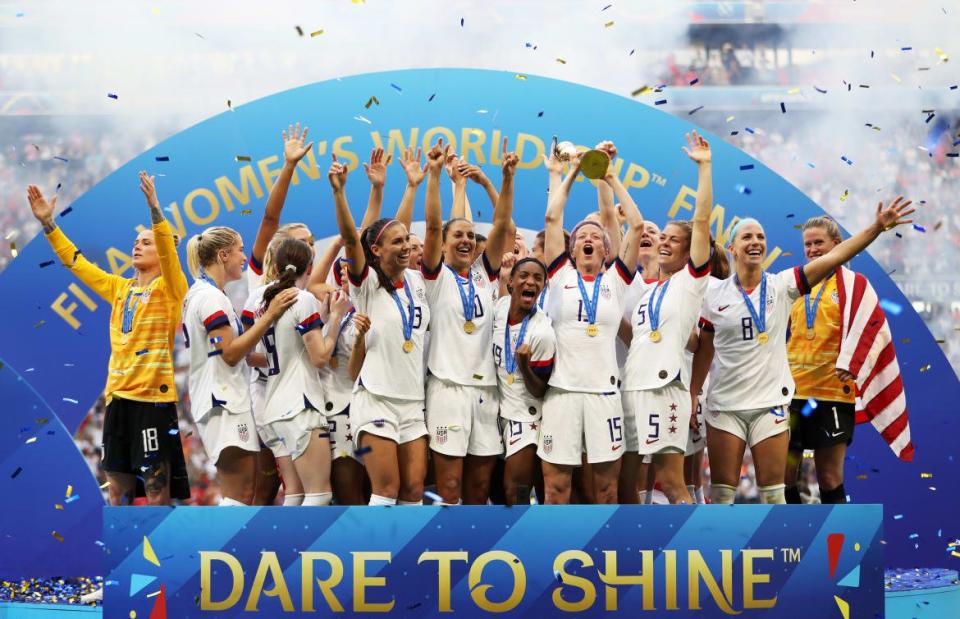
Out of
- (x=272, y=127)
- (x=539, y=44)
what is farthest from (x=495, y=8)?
(x=272, y=127)

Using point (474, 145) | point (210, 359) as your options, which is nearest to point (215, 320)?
point (210, 359)

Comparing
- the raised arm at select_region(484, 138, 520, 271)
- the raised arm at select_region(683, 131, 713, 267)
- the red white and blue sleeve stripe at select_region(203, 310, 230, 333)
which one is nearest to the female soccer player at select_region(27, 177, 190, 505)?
the red white and blue sleeve stripe at select_region(203, 310, 230, 333)

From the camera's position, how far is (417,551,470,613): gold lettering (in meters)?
4.87

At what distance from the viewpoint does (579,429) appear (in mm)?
5410

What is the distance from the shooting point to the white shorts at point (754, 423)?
18.2ft

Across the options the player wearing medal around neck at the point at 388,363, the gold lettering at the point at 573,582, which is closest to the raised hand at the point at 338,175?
the player wearing medal around neck at the point at 388,363

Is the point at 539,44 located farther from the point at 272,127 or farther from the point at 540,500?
the point at 540,500

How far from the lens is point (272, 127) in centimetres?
789

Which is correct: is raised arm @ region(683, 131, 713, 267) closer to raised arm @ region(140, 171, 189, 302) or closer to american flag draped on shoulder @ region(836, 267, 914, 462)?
american flag draped on shoulder @ region(836, 267, 914, 462)

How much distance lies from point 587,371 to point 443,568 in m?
1.19

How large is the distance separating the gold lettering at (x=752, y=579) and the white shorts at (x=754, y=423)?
788 mm

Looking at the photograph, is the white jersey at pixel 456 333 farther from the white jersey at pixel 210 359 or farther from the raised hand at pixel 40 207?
the raised hand at pixel 40 207

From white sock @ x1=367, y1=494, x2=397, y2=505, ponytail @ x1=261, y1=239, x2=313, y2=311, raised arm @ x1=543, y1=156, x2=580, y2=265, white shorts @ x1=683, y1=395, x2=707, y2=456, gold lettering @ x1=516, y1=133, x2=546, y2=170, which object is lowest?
white sock @ x1=367, y1=494, x2=397, y2=505

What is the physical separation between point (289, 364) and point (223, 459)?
1.81 feet
